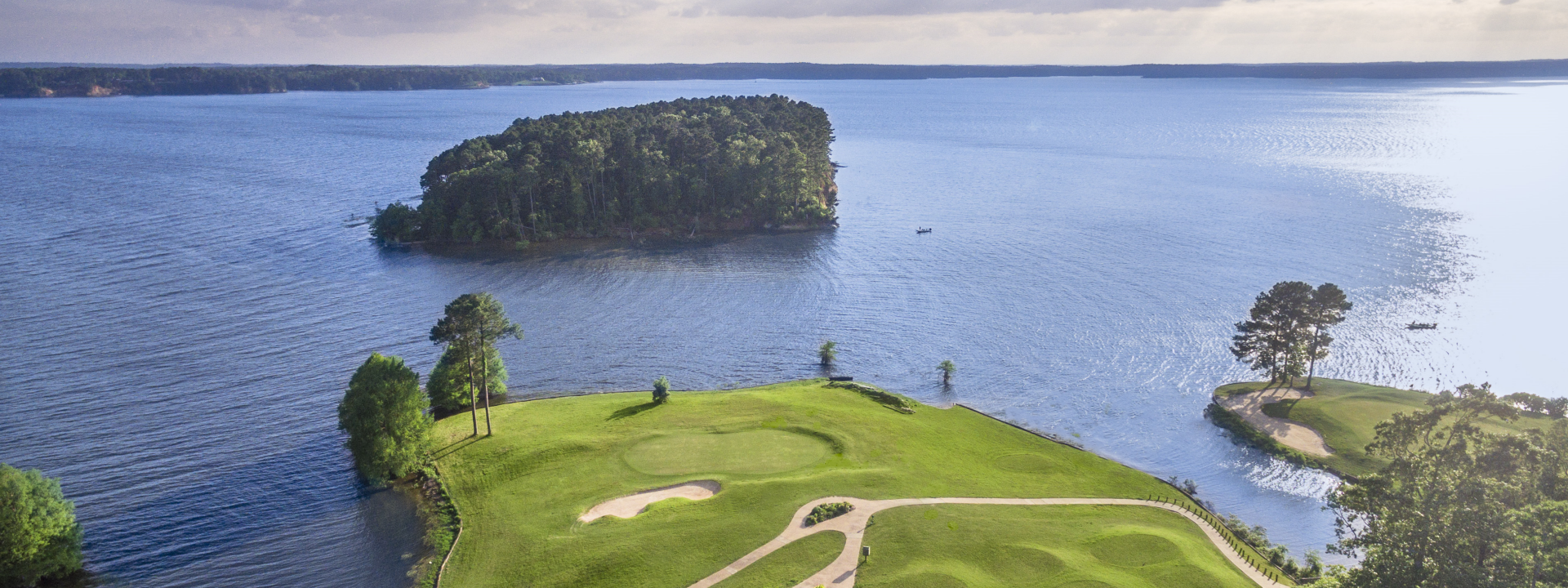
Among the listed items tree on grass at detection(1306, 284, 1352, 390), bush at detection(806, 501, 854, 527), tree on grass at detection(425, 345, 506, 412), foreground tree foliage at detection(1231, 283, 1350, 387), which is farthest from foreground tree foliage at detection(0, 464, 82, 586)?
tree on grass at detection(1306, 284, 1352, 390)

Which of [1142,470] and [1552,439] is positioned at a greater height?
[1552,439]

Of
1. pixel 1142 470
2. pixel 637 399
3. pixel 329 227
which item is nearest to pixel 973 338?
pixel 1142 470

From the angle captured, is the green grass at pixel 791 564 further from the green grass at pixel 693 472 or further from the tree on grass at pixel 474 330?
the tree on grass at pixel 474 330

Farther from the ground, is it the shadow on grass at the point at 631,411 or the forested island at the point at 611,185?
the forested island at the point at 611,185

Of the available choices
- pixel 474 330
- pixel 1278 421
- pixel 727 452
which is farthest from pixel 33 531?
pixel 1278 421

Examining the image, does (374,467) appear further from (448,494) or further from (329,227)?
(329,227)

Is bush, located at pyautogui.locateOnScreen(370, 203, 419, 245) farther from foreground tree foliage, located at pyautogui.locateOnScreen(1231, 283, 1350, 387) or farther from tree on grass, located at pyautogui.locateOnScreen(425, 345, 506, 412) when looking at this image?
foreground tree foliage, located at pyautogui.locateOnScreen(1231, 283, 1350, 387)

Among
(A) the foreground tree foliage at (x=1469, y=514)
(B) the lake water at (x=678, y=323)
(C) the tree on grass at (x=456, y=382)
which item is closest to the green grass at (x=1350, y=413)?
(B) the lake water at (x=678, y=323)
